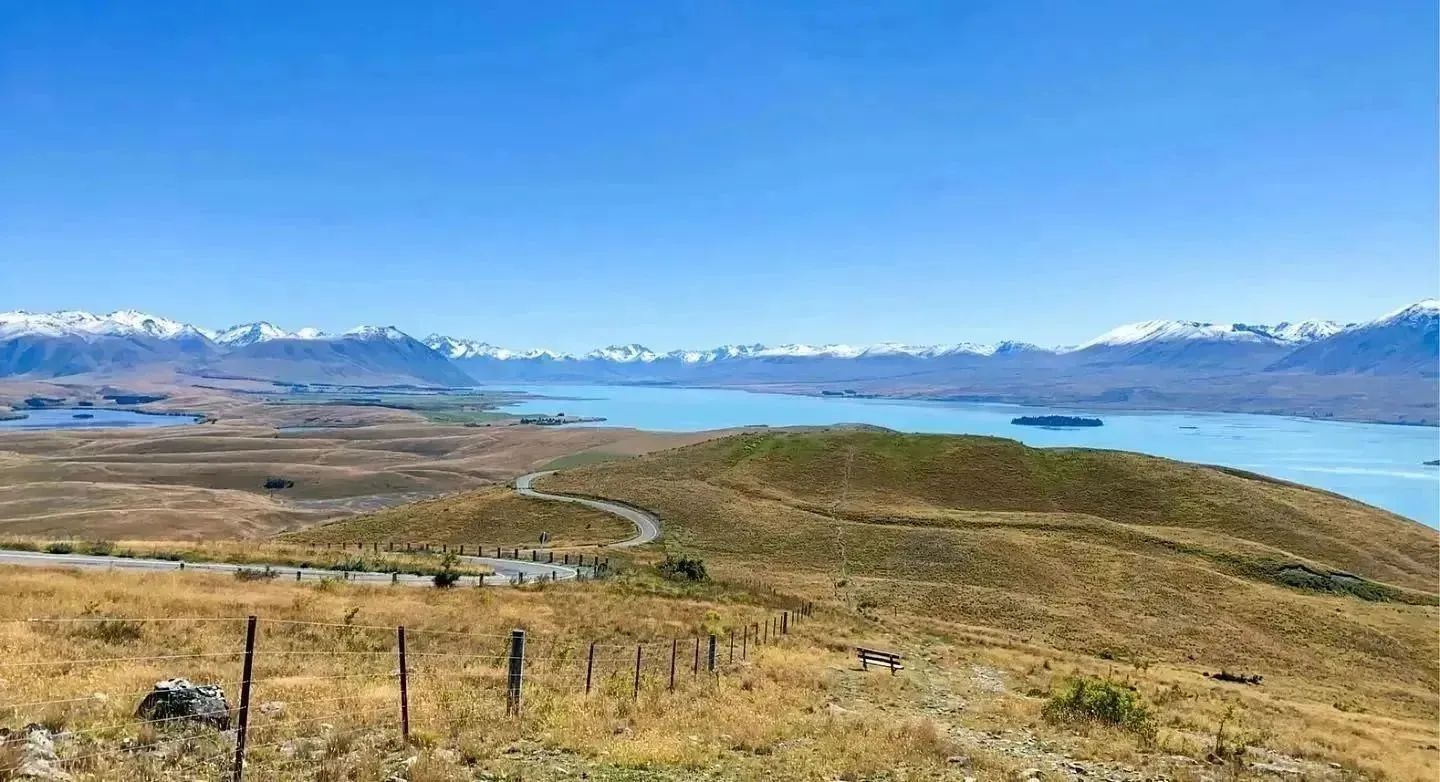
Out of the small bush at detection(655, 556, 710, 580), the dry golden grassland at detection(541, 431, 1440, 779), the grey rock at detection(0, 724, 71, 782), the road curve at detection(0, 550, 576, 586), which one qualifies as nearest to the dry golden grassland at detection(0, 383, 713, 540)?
the dry golden grassland at detection(541, 431, 1440, 779)

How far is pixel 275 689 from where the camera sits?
44.5 ft

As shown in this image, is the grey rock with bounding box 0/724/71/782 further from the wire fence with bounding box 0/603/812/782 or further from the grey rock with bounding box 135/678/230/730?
the grey rock with bounding box 135/678/230/730

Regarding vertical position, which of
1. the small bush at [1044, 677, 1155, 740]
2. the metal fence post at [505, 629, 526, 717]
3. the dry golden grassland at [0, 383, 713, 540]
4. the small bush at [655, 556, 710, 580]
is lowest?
the dry golden grassland at [0, 383, 713, 540]

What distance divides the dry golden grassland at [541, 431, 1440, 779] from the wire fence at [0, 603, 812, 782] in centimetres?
1738

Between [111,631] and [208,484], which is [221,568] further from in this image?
[208,484]

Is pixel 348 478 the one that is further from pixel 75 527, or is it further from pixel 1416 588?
pixel 1416 588

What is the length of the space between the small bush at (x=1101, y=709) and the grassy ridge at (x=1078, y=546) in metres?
23.1

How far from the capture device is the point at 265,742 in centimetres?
1030

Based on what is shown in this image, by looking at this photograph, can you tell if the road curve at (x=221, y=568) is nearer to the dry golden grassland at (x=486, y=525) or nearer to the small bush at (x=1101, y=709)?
the dry golden grassland at (x=486, y=525)

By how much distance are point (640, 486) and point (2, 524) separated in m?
81.8

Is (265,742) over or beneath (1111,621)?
over

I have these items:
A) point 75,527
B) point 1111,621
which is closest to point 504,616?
point 1111,621

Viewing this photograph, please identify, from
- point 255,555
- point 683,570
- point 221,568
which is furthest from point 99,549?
point 683,570

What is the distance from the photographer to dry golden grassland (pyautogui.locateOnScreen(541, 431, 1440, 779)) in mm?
36438
